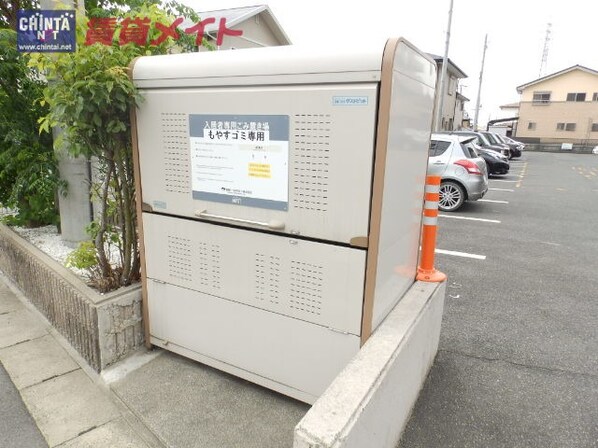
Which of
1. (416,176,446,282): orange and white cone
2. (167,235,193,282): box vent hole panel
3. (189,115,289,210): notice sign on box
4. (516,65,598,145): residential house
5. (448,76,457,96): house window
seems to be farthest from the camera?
(516,65,598,145): residential house

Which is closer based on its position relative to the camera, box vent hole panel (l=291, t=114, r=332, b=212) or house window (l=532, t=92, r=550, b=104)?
box vent hole panel (l=291, t=114, r=332, b=212)

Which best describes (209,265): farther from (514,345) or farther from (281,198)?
(514,345)

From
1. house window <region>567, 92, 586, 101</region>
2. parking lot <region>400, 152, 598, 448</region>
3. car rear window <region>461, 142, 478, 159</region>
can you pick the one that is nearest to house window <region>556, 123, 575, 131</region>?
house window <region>567, 92, 586, 101</region>

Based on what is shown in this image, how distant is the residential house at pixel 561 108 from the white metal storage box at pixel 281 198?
138 feet

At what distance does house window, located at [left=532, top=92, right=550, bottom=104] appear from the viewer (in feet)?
123

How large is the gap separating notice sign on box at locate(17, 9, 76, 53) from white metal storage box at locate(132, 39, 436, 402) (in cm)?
58

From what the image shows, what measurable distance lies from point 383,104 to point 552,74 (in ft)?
142

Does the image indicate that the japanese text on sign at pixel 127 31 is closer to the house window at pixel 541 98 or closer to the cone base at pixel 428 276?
the cone base at pixel 428 276

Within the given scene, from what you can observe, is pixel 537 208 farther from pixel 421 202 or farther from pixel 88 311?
pixel 88 311

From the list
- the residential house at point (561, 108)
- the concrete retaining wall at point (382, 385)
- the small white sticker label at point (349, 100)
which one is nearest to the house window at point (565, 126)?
the residential house at point (561, 108)

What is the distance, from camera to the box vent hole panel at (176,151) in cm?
245

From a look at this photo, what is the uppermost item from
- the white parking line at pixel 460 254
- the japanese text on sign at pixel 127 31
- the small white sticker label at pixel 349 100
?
the japanese text on sign at pixel 127 31

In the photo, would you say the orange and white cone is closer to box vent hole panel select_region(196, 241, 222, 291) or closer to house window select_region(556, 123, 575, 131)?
box vent hole panel select_region(196, 241, 222, 291)

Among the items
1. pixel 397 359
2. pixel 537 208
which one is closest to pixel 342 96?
pixel 397 359
